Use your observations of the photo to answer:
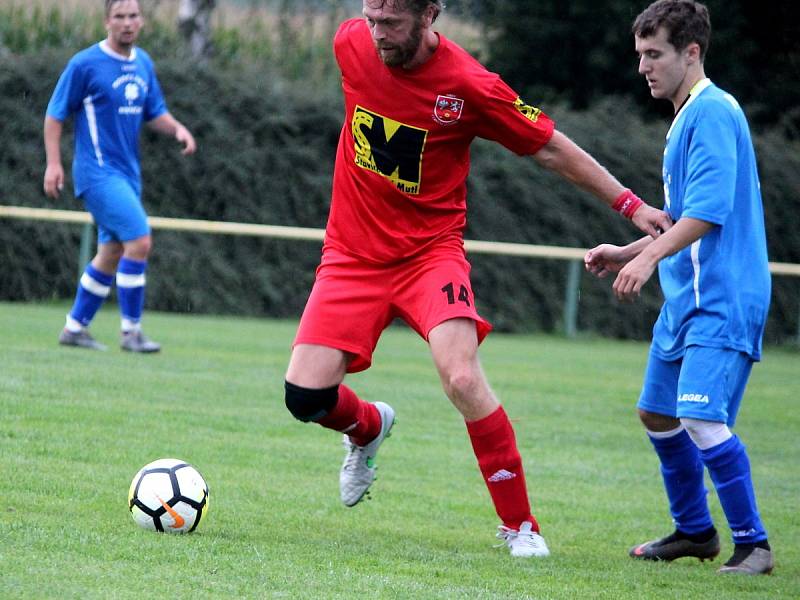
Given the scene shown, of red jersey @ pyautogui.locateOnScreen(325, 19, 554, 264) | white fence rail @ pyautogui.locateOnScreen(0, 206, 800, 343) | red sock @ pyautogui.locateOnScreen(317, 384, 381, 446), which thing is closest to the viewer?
red jersey @ pyautogui.locateOnScreen(325, 19, 554, 264)

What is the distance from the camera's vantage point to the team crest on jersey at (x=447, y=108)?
5395 millimetres

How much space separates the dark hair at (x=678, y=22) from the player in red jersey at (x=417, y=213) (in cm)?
54

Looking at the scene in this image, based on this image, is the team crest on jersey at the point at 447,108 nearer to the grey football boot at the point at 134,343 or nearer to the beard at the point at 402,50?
the beard at the point at 402,50

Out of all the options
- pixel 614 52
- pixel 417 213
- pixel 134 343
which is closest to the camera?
pixel 417 213

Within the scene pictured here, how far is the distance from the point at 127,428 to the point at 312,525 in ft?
6.70

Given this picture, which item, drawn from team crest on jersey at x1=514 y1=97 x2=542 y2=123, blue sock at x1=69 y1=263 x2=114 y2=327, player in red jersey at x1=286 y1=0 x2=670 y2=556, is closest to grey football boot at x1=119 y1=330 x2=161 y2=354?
blue sock at x1=69 y1=263 x2=114 y2=327

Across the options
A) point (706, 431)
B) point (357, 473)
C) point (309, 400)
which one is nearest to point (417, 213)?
point (309, 400)

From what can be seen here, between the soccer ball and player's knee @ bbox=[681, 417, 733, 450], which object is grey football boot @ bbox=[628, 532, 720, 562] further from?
the soccer ball

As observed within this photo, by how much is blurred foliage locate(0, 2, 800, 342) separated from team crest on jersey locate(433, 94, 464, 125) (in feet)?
37.7

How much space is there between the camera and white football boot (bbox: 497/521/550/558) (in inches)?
209

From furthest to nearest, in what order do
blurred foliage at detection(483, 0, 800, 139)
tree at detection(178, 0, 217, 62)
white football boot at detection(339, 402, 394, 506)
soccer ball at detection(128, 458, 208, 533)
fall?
1. blurred foliage at detection(483, 0, 800, 139)
2. tree at detection(178, 0, 217, 62)
3. white football boot at detection(339, 402, 394, 506)
4. soccer ball at detection(128, 458, 208, 533)

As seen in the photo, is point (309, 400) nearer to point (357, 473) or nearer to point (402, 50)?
point (357, 473)

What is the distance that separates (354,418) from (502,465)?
84cm

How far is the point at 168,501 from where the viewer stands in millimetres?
5047
